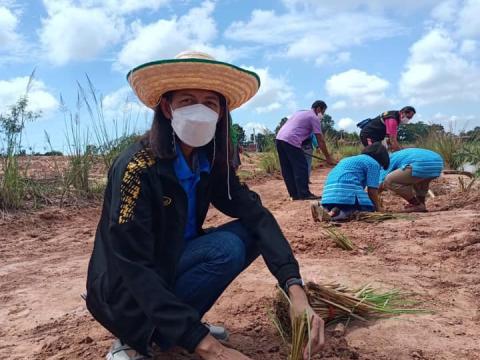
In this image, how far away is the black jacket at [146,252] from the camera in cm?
164

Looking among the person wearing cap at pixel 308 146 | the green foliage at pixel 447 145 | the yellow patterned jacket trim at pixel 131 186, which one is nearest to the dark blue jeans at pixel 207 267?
the yellow patterned jacket trim at pixel 131 186

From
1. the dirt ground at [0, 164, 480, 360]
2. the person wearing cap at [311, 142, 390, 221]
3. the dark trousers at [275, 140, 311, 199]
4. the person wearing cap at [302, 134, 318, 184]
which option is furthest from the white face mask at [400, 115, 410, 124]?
the person wearing cap at [311, 142, 390, 221]

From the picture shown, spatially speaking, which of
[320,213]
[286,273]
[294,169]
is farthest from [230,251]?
[294,169]

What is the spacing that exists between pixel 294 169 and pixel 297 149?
0.87ft

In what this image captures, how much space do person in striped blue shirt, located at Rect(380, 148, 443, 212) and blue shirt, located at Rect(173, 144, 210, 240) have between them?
141 inches

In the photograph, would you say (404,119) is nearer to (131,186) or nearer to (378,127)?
(378,127)

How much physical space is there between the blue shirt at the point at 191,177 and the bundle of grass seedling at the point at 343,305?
45cm

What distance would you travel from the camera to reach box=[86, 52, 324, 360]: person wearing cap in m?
1.68

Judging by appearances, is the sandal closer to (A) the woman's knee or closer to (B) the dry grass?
(B) the dry grass

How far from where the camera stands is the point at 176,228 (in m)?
1.91

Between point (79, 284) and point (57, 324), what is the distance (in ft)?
2.21

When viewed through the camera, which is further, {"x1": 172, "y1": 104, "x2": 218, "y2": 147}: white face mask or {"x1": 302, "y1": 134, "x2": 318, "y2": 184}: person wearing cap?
{"x1": 302, "y1": 134, "x2": 318, "y2": 184}: person wearing cap

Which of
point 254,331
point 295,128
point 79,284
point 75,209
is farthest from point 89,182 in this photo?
point 254,331

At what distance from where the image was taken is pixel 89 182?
6168 millimetres
